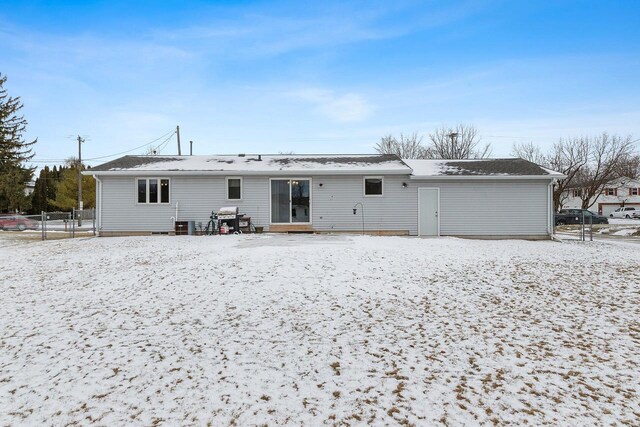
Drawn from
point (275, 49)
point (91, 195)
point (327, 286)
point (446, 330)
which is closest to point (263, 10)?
point (275, 49)

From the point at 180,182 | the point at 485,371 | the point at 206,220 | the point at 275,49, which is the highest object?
the point at 275,49

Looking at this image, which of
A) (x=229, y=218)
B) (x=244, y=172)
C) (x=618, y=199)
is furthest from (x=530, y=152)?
(x=229, y=218)

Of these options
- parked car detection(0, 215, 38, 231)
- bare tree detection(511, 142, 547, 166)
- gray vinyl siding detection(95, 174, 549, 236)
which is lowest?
parked car detection(0, 215, 38, 231)

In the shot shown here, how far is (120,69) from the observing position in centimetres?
1833

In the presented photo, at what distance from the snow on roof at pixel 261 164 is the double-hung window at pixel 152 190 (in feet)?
1.66

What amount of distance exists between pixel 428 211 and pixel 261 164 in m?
7.61

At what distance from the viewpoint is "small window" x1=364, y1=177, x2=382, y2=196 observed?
1506 cm

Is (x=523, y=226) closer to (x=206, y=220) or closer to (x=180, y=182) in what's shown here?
(x=206, y=220)

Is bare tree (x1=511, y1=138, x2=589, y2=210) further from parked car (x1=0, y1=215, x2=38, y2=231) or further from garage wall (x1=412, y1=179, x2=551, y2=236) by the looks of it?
parked car (x1=0, y1=215, x2=38, y2=231)

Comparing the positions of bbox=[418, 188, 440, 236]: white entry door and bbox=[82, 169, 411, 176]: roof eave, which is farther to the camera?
bbox=[418, 188, 440, 236]: white entry door

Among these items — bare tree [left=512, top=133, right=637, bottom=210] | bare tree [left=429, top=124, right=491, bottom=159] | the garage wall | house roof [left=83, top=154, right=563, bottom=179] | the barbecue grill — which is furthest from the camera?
bare tree [left=429, top=124, right=491, bottom=159]

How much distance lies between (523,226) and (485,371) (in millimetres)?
13463

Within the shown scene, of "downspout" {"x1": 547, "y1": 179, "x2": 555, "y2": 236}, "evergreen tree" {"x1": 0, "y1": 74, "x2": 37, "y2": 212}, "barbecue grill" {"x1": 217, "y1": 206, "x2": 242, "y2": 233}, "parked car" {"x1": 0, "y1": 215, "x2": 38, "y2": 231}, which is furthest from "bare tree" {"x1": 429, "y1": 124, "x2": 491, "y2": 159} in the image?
"evergreen tree" {"x1": 0, "y1": 74, "x2": 37, "y2": 212}

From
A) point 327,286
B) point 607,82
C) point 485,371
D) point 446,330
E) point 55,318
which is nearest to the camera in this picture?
point 485,371
